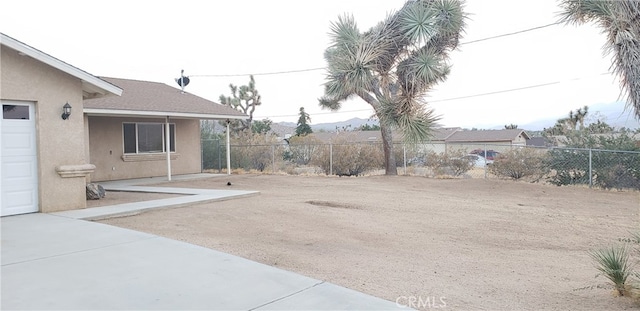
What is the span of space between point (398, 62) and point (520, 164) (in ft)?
22.8

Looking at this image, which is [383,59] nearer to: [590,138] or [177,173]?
[590,138]

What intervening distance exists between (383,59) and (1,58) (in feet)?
48.5

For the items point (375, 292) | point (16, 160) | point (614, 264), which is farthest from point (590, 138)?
point (16, 160)

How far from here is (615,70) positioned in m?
6.68

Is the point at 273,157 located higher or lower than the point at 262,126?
lower

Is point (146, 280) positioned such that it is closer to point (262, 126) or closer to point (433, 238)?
point (433, 238)

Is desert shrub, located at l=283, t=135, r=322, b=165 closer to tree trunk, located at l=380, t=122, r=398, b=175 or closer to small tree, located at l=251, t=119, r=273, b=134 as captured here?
tree trunk, located at l=380, t=122, r=398, b=175

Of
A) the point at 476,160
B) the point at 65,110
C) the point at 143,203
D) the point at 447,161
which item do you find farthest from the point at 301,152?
the point at 65,110

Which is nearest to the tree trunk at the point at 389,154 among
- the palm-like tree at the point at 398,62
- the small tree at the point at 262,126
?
the palm-like tree at the point at 398,62

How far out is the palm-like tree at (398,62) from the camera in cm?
1884

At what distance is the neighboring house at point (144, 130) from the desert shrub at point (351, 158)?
511 centimetres

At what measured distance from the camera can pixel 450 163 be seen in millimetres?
19875

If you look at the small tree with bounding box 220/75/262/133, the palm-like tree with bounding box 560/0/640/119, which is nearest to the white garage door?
the palm-like tree with bounding box 560/0/640/119

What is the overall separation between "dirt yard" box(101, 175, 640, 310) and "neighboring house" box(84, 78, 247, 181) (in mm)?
6440
